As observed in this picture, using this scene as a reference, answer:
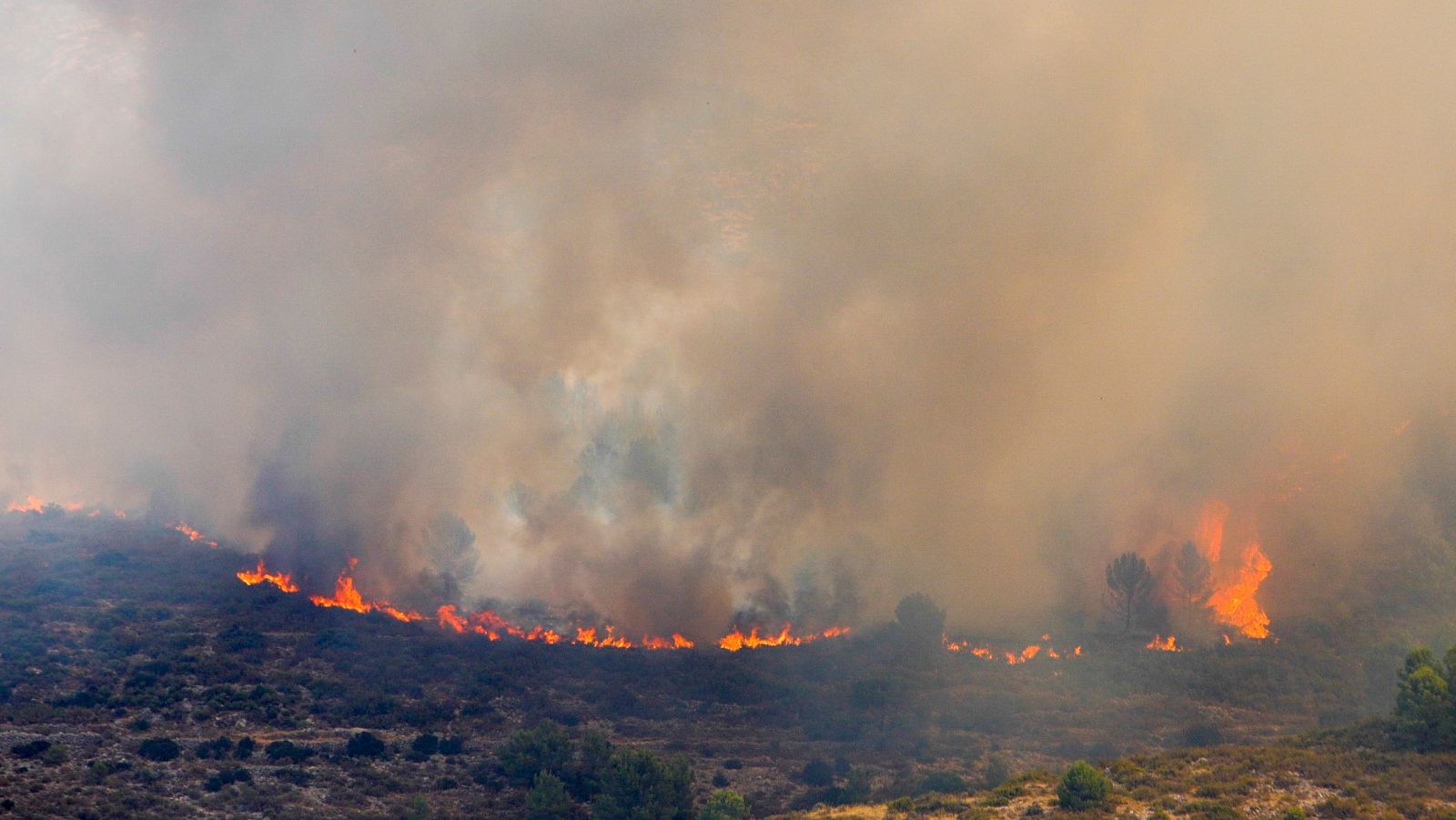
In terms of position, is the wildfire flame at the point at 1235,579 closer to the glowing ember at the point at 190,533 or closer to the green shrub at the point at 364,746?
the green shrub at the point at 364,746

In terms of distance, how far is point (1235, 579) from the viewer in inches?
A: 4390

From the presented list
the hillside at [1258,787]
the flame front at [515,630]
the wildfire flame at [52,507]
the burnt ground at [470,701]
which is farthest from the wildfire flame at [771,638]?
the wildfire flame at [52,507]

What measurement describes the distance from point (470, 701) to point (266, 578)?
34.1 metres

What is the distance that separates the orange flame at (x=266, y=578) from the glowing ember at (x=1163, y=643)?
74.9 m

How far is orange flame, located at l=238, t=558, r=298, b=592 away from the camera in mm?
111938

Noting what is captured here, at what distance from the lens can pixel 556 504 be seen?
122 meters

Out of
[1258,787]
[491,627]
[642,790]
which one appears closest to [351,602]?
[491,627]

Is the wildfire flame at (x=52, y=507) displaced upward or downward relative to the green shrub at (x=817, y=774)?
upward

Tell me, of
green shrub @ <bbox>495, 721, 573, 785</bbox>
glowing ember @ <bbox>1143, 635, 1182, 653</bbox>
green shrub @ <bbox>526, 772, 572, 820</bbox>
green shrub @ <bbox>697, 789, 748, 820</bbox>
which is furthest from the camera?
glowing ember @ <bbox>1143, 635, 1182, 653</bbox>

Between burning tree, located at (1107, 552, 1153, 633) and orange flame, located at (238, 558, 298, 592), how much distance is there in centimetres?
7311

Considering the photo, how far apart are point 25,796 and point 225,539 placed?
221ft

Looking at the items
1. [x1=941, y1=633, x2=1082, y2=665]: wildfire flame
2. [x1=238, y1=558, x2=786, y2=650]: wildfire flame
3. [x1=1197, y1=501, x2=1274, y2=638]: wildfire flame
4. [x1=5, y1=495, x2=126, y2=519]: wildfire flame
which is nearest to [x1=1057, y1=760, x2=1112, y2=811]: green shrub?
[x1=941, y1=633, x2=1082, y2=665]: wildfire flame

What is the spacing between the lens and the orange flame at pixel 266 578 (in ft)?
367

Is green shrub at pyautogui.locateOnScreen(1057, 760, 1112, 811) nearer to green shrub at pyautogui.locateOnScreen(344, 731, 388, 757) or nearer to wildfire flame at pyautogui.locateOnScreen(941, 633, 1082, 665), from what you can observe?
green shrub at pyautogui.locateOnScreen(344, 731, 388, 757)
